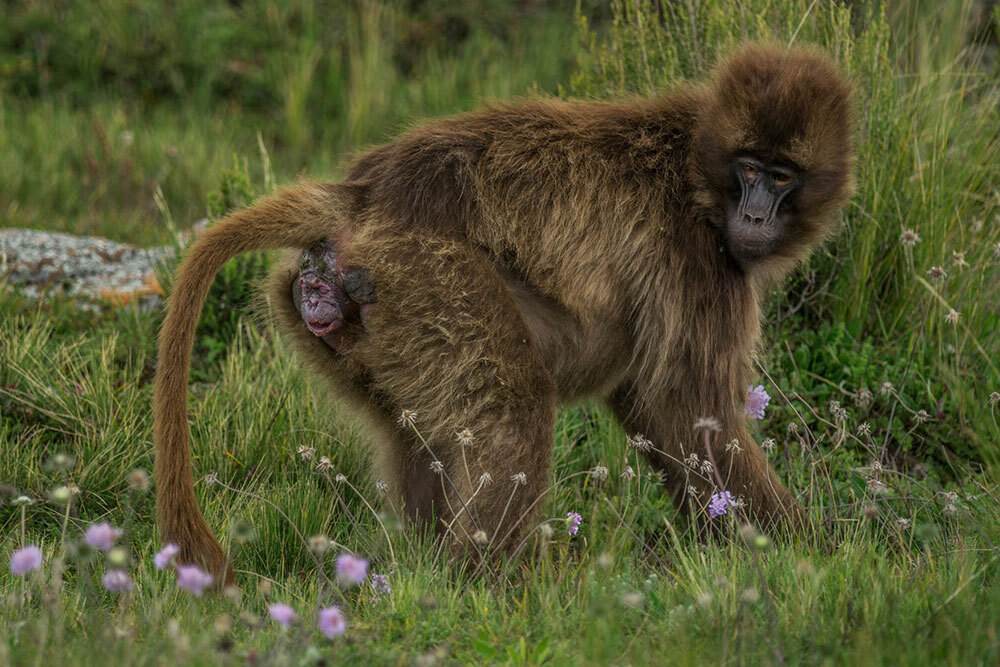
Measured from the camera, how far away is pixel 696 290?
410 centimetres

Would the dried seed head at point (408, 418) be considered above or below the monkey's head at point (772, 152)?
below

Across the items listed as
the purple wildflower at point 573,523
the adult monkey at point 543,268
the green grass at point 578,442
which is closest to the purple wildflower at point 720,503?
the green grass at point 578,442

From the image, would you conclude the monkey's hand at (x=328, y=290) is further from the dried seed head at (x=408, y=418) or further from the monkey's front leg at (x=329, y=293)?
the dried seed head at (x=408, y=418)

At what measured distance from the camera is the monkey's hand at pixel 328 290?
150 inches

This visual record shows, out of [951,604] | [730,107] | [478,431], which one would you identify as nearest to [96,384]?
[478,431]

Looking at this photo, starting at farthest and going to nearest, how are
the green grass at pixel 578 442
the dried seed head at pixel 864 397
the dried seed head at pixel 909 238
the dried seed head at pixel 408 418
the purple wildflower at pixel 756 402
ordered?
1. the dried seed head at pixel 909 238
2. the dried seed head at pixel 864 397
3. the purple wildflower at pixel 756 402
4. the dried seed head at pixel 408 418
5. the green grass at pixel 578 442

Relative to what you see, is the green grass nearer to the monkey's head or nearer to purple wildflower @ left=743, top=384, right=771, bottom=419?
purple wildflower @ left=743, top=384, right=771, bottom=419

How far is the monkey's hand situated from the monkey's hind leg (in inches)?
2.5

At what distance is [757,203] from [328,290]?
148 centimetres

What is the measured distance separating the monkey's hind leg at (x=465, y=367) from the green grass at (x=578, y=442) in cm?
20

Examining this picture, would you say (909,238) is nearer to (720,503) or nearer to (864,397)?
(864,397)

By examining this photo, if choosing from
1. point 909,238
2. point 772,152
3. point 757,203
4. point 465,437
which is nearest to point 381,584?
point 465,437

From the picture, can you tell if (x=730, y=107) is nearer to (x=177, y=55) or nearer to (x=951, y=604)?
(x=951, y=604)

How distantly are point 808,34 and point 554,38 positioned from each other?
441 centimetres
